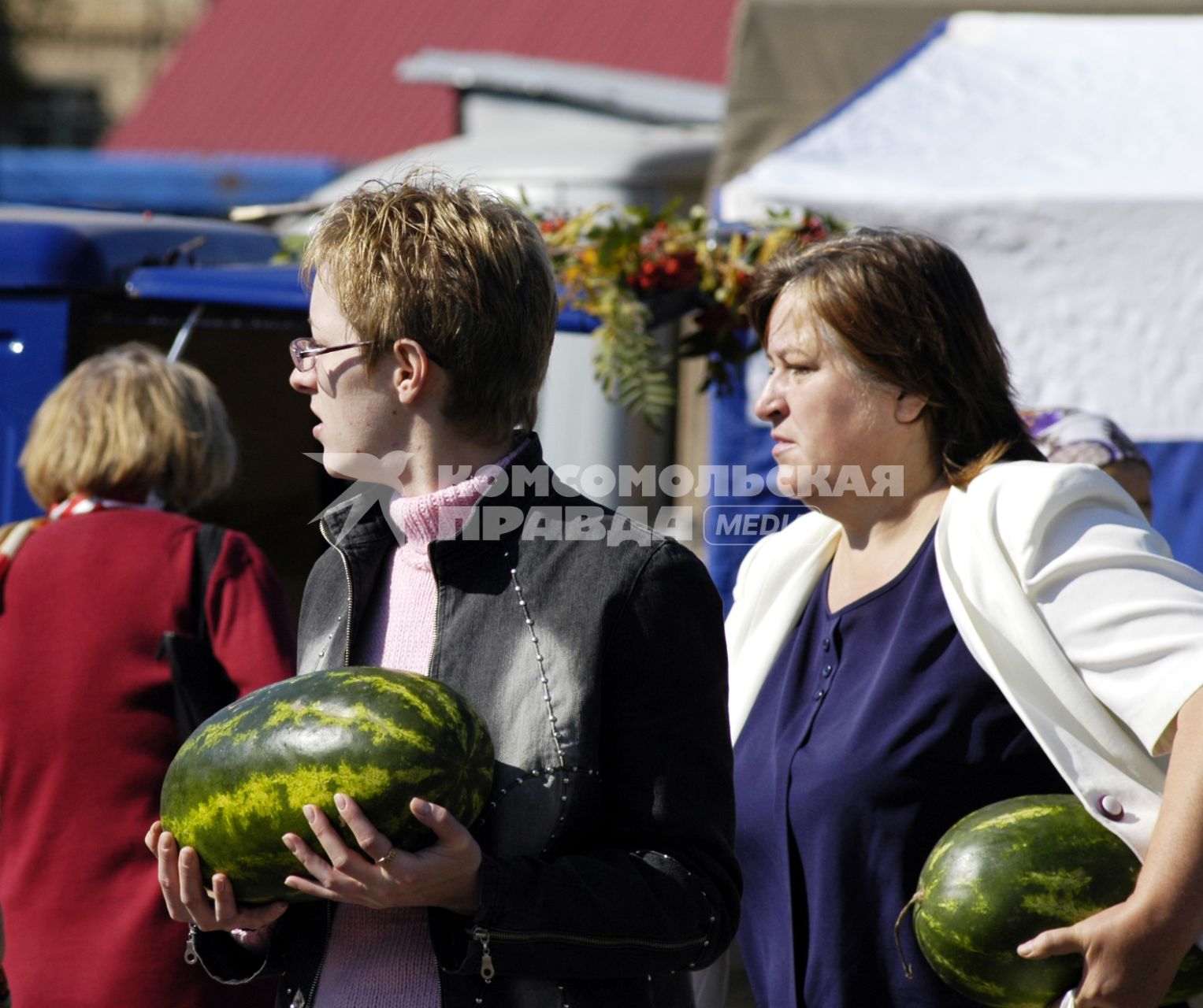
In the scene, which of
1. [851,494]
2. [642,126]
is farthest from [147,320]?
[642,126]

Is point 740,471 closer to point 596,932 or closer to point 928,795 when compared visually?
point 928,795

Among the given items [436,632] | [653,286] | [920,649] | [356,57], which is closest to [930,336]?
[920,649]

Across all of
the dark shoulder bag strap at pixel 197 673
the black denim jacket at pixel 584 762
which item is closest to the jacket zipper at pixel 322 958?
the black denim jacket at pixel 584 762

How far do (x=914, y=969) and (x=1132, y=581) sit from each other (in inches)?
26.8

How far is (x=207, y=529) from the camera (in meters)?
3.25

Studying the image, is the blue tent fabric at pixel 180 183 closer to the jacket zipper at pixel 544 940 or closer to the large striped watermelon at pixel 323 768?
the large striped watermelon at pixel 323 768

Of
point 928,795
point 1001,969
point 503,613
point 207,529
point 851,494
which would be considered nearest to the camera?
point 503,613

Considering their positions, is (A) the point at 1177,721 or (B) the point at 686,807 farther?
(A) the point at 1177,721

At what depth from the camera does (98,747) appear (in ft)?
10.1

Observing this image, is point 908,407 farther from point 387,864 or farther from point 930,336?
point 387,864

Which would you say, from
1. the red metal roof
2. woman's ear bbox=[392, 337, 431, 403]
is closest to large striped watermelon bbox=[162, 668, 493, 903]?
woman's ear bbox=[392, 337, 431, 403]

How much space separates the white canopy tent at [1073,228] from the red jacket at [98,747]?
2671mm

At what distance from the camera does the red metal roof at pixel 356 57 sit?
16156 mm

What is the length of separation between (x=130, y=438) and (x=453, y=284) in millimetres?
1805
